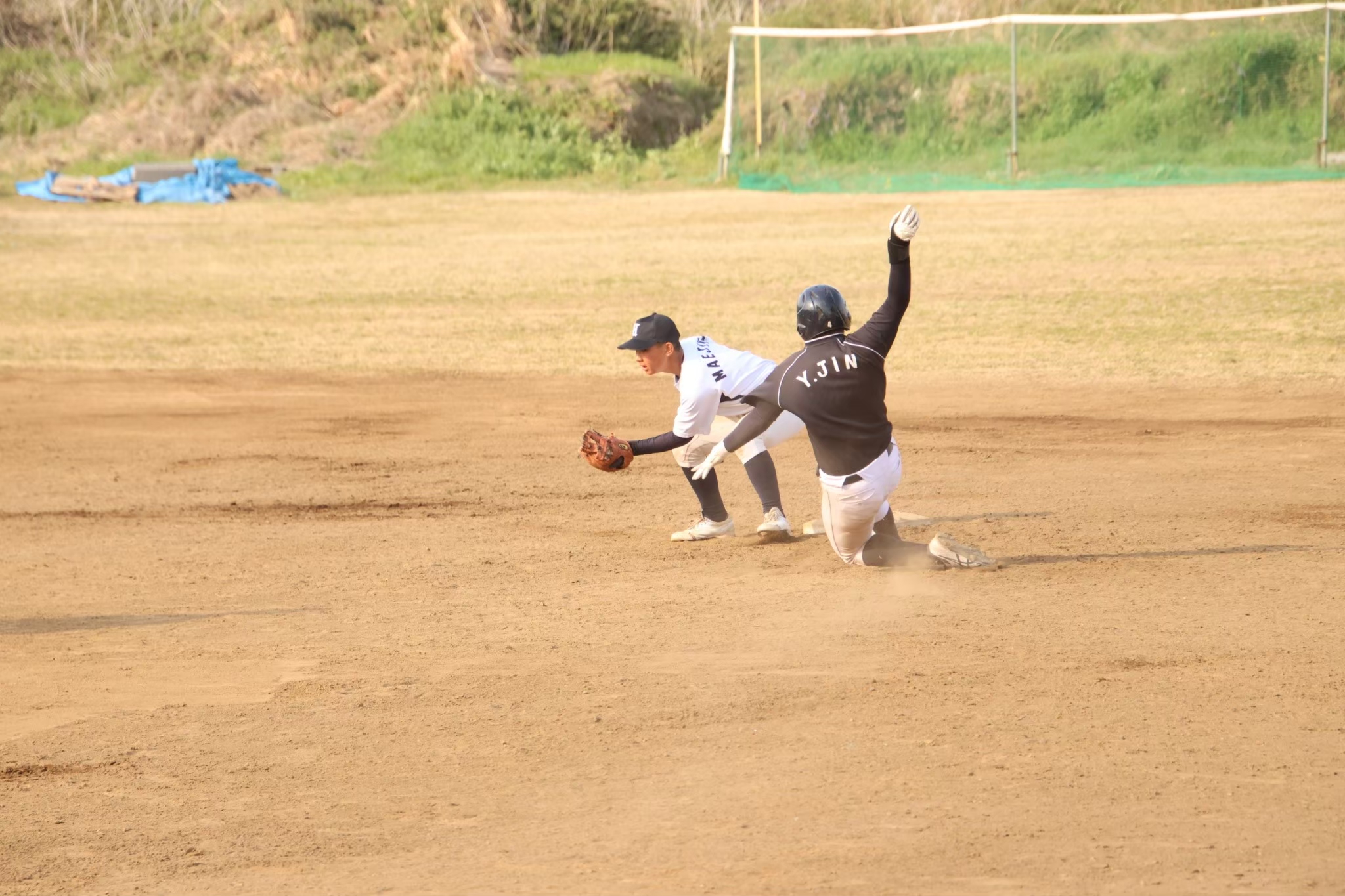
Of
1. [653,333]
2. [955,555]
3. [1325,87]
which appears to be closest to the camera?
[955,555]

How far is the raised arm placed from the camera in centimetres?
676

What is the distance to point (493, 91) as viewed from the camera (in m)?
36.6

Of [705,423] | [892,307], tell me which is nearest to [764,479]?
[705,423]

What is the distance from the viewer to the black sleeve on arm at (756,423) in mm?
7535

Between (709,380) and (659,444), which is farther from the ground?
(709,380)

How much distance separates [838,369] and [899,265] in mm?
579

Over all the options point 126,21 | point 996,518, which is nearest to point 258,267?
point 996,518

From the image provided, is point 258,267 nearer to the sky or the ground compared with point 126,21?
nearer to the ground

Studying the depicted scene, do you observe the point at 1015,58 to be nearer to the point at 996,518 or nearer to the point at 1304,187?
the point at 1304,187

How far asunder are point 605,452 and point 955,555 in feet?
6.31

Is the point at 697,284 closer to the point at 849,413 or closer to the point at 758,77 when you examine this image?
the point at 849,413

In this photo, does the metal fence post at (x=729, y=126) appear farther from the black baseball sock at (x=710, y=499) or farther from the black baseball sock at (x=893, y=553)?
the black baseball sock at (x=893, y=553)

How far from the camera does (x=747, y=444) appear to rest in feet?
27.4

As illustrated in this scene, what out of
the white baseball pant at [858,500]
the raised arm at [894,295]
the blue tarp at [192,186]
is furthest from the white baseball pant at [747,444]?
the blue tarp at [192,186]
